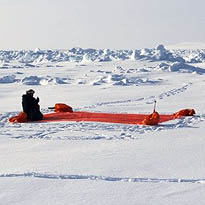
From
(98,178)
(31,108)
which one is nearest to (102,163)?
(98,178)

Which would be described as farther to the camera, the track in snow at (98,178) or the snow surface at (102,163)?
the track in snow at (98,178)

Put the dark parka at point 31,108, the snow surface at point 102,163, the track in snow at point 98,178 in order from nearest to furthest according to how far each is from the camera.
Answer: the snow surface at point 102,163, the track in snow at point 98,178, the dark parka at point 31,108

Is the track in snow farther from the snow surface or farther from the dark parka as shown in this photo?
the dark parka

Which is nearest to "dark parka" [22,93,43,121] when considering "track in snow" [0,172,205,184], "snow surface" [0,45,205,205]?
"snow surface" [0,45,205,205]

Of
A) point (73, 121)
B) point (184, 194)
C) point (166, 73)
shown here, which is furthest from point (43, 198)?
point (166, 73)

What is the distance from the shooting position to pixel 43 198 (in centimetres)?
432

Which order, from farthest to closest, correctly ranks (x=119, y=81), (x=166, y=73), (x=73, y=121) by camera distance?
(x=166, y=73) → (x=119, y=81) → (x=73, y=121)

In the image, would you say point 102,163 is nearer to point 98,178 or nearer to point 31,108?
point 98,178

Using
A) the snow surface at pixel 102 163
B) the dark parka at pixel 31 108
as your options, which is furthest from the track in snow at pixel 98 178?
the dark parka at pixel 31 108

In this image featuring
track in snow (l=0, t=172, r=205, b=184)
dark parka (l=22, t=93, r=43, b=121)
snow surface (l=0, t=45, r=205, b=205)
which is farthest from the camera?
dark parka (l=22, t=93, r=43, b=121)

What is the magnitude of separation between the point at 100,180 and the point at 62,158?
4.41 feet

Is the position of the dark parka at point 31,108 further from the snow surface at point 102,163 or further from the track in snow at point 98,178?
the track in snow at point 98,178

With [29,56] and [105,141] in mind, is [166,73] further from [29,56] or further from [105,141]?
[29,56]

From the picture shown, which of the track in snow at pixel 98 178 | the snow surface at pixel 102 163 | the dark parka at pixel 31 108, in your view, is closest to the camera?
the snow surface at pixel 102 163
